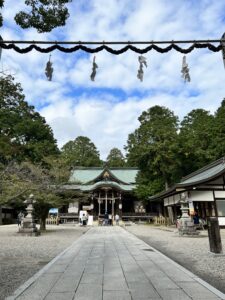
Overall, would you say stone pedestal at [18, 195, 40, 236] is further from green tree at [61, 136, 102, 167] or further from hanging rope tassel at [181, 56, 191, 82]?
green tree at [61, 136, 102, 167]

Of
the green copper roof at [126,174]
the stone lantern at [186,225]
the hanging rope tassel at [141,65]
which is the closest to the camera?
the hanging rope tassel at [141,65]

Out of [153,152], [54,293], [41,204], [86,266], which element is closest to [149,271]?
[86,266]

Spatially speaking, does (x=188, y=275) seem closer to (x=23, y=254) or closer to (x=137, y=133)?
(x=23, y=254)

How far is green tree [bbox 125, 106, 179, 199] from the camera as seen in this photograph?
107ft

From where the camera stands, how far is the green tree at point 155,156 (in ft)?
107

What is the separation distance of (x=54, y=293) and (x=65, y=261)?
127 inches

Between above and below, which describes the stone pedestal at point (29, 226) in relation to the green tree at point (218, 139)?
below

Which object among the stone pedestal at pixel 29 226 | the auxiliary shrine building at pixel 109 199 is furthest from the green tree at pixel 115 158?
the stone pedestal at pixel 29 226

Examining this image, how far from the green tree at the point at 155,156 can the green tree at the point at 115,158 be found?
26.8 m

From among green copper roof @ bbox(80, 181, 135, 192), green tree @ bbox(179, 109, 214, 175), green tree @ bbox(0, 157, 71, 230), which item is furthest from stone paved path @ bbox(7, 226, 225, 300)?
green copper roof @ bbox(80, 181, 135, 192)

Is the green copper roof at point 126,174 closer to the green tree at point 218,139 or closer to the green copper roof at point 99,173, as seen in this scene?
the green copper roof at point 99,173

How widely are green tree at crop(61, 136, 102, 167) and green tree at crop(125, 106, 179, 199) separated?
27.2 meters

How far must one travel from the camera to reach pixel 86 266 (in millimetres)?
6883

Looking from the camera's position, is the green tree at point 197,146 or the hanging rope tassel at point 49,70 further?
the green tree at point 197,146
